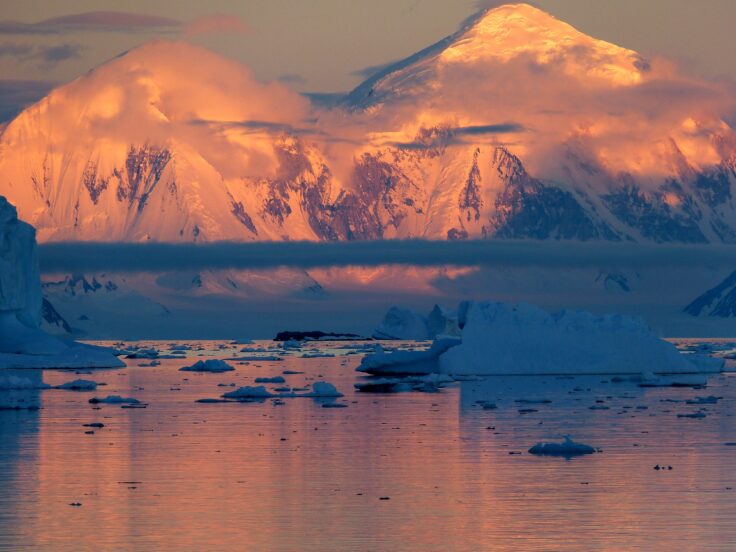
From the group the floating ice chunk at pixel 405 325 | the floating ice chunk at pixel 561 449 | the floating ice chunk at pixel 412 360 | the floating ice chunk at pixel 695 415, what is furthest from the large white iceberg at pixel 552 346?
the floating ice chunk at pixel 405 325

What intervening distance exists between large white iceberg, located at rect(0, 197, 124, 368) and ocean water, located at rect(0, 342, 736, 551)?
1043 inches

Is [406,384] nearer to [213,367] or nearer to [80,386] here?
[80,386]

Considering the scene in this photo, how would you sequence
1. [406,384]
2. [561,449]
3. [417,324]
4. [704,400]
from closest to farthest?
[561,449] < [704,400] < [406,384] < [417,324]

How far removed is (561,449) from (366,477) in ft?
17.6

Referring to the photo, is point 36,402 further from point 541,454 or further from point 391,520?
point 391,520

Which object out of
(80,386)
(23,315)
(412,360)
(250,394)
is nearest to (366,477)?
(250,394)

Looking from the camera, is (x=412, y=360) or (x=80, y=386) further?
(x=412, y=360)

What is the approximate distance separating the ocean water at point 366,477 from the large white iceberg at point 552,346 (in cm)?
1364

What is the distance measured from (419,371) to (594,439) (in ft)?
104

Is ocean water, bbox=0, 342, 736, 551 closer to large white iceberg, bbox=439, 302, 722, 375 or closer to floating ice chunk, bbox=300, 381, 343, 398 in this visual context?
floating ice chunk, bbox=300, 381, 343, 398

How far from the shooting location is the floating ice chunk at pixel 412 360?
69688mm

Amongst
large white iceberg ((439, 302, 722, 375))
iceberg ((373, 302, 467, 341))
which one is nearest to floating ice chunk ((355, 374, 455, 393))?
large white iceberg ((439, 302, 722, 375))

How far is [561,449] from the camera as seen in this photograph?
115 ft

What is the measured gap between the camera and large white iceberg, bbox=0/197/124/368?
77.4m
